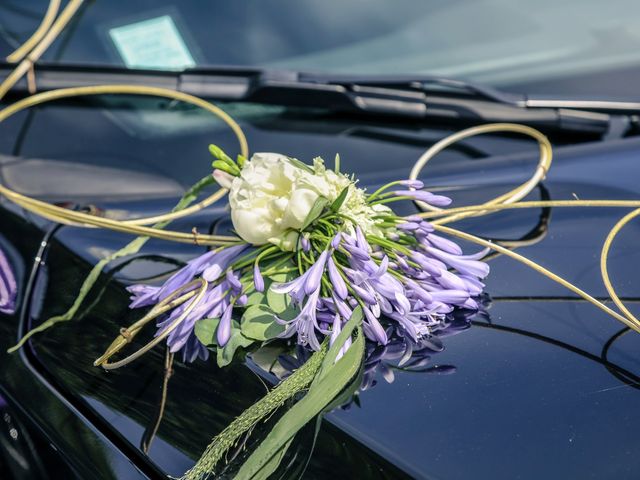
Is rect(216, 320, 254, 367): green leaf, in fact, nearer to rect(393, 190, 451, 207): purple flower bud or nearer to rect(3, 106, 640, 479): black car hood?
rect(3, 106, 640, 479): black car hood

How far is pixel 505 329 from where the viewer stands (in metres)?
1.12

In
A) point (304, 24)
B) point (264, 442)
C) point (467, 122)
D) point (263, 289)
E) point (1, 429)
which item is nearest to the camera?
point (264, 442)

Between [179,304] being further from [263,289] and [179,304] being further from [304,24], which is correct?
[304,24]

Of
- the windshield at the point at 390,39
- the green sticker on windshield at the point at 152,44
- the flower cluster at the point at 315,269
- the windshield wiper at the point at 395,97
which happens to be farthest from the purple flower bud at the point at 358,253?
the green sticker on windshield at the point at 152,44

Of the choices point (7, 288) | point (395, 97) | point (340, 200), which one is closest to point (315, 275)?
point (340, 200)

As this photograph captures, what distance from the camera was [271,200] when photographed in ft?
3.69

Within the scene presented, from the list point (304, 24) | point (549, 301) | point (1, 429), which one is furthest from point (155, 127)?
point (549, 301)

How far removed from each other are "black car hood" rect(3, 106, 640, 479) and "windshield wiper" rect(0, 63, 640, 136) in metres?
0.24

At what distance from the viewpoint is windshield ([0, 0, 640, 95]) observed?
1.87m

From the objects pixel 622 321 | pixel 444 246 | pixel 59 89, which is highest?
pixel 59 89

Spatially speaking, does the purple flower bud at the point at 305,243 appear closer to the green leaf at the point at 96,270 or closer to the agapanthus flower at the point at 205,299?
the agapanthus flower at the point at 205,299

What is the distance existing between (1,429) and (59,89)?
89 cm

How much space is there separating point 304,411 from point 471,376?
220 mm

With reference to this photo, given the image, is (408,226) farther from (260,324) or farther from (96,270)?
(96,270)
